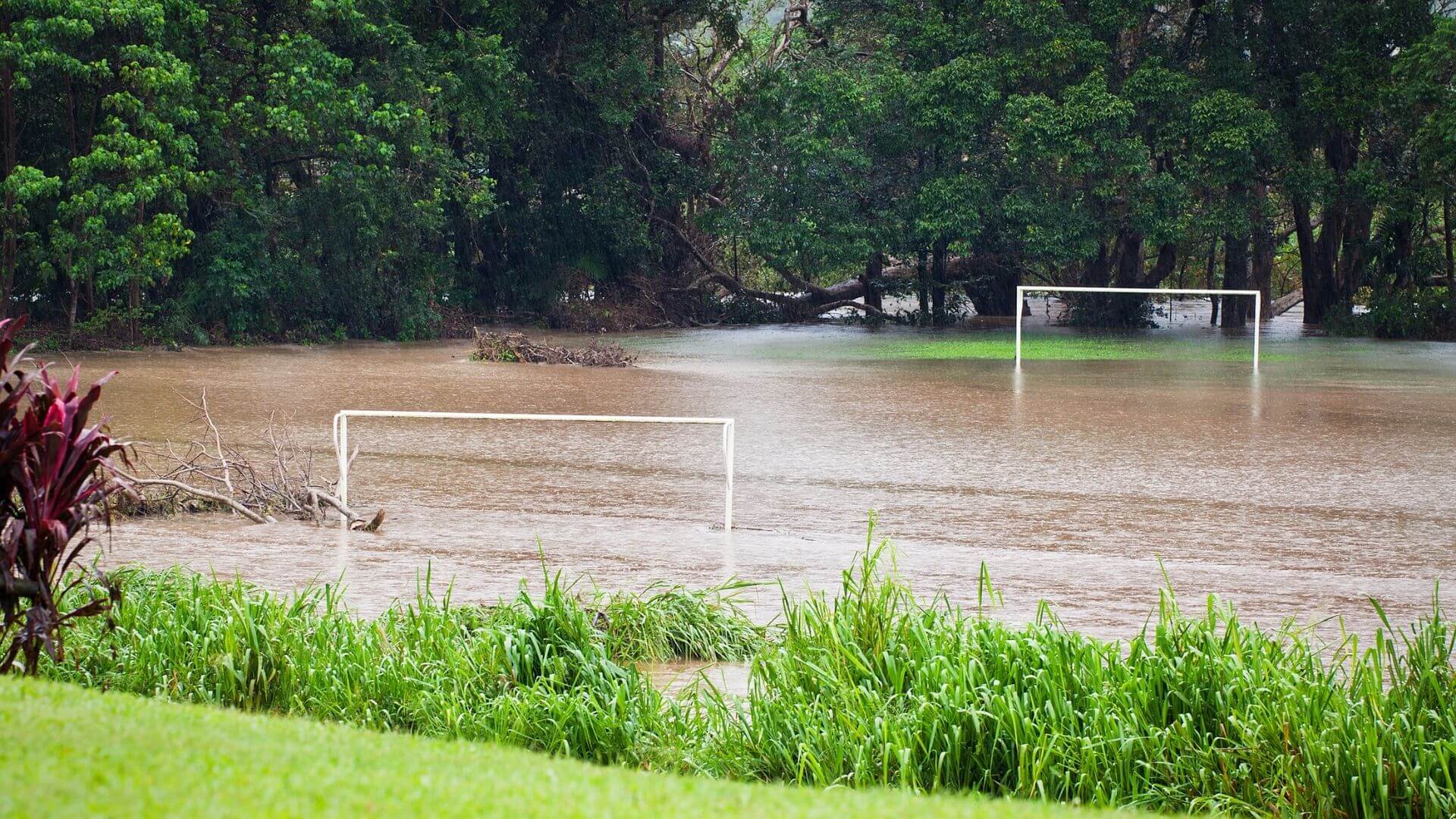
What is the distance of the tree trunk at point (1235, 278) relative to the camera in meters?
39.5

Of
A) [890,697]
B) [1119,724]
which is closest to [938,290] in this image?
[890,697]

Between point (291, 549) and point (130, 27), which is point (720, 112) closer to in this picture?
point (130, 27)

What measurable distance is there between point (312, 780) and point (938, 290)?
38070 millimetres

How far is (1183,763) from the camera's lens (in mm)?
5348

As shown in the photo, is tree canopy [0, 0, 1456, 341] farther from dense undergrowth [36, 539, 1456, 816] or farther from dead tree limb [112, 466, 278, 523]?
dense undergrowth [36, 539, 1456, 816]

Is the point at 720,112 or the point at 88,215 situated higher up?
the point at 720,112

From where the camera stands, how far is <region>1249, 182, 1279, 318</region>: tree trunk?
3606cm

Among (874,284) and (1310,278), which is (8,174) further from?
(1310,278)

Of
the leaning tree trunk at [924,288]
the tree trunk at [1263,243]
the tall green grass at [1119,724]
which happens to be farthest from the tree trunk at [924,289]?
the tall green grass at [1119,724]

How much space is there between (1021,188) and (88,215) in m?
21.0

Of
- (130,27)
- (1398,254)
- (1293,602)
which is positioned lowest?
(1293,602)

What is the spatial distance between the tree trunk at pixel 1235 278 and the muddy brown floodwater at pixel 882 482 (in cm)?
1359

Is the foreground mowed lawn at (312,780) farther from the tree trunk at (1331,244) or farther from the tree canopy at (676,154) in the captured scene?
the tree trunk at (1331,244)

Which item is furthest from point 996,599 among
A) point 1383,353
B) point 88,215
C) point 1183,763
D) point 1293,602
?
point 1383,353
